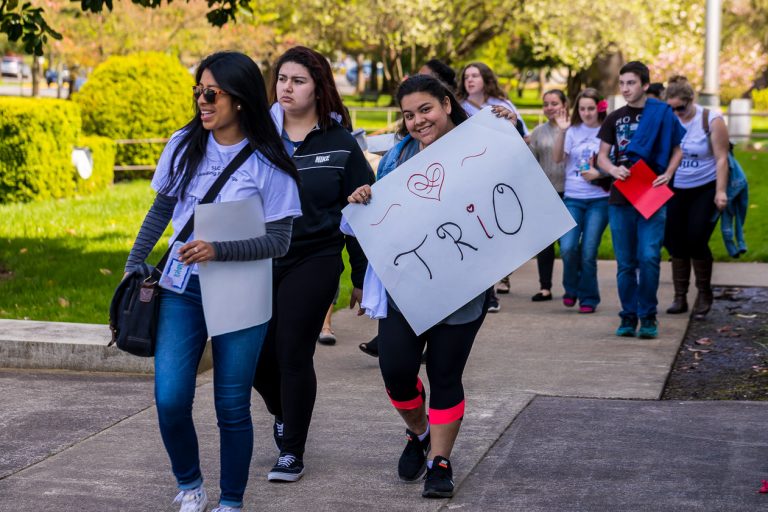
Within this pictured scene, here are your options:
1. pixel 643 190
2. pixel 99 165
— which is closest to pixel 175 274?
pixel 643 190

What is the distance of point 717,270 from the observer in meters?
11.3

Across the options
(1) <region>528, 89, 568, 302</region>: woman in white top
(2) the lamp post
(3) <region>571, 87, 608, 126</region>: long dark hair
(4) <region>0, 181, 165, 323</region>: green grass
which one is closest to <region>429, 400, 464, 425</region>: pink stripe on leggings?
(4) <region>0, 181, 165, 323</region>: green grass

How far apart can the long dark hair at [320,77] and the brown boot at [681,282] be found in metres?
4.70

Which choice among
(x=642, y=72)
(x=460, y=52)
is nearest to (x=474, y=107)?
(x=642, y=72)

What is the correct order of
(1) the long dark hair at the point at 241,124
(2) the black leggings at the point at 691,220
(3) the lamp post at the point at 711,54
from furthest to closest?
(3) the lamp post at the point at 711,54
(2) the black leggings at the point at 691,220
(1) the long dark hair at the point at 241,124

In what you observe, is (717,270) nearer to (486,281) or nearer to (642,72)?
(642,72)

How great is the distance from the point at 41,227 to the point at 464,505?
9.64 metres

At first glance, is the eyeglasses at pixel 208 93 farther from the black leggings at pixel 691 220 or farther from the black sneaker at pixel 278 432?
the black leggings at pixel 691 220

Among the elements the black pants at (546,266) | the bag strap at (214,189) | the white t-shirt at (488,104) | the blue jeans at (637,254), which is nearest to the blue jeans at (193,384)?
the bag strap at (214,189)

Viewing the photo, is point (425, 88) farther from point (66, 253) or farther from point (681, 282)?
point (66, 253)

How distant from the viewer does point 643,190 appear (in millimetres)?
8062

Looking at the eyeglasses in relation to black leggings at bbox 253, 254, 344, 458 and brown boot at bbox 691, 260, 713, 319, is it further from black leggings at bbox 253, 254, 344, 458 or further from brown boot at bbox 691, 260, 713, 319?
brown boot at bbox 691, 260, 713, 319

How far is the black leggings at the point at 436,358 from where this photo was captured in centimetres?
488

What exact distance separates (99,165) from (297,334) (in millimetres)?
13489
